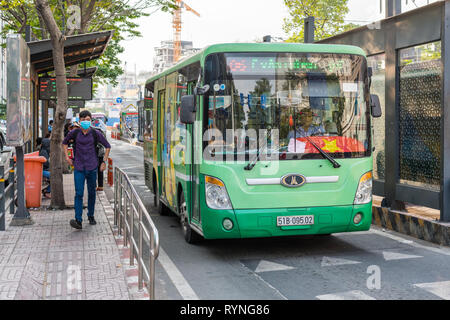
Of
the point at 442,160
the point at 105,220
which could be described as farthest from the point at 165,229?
the point at 442,160

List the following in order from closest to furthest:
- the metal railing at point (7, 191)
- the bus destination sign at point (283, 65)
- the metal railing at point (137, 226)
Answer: the metal railing at point (137, 226) < the bus destination sign at point (283, 65) < the metal railing at point (7, 191)

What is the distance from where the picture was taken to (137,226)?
656 cm

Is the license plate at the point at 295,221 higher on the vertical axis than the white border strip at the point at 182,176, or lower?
lower

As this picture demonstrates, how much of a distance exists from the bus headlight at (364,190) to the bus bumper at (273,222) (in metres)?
0.11

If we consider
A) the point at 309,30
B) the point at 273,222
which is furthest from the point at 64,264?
the point at 309,30

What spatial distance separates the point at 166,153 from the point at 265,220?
3.33m

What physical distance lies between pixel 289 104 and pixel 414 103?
3305 millimetres

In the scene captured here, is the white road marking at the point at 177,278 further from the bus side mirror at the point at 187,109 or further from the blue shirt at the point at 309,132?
the blue shirt at the point at 309,132

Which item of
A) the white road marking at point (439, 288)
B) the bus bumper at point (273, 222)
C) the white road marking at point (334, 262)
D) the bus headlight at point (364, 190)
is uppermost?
the bus headlight at point (364, 190)

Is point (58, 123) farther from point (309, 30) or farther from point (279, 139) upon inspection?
point (279, 139)

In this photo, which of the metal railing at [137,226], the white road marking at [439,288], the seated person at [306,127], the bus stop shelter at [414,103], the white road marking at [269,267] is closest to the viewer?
the metal railing at [137,226]

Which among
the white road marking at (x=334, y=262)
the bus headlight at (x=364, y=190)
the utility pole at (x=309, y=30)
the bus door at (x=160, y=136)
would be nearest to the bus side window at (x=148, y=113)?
the bus door at (x=160, y=136)

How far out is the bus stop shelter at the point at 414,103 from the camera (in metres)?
9.09
